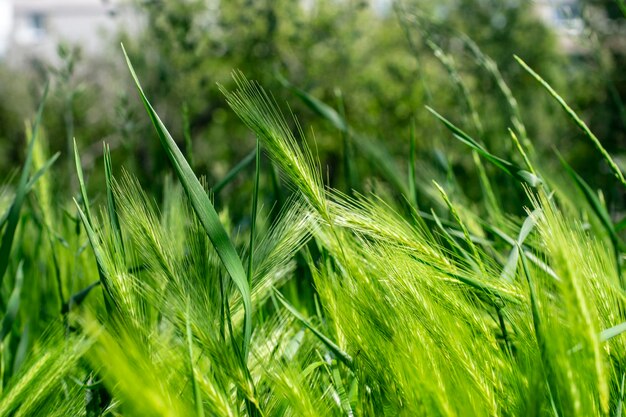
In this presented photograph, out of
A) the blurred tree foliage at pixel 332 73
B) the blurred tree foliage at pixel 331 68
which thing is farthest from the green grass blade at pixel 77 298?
the blurred tree foliage at pixel 331 68

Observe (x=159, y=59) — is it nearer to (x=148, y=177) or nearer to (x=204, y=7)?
(x=148, y=177)

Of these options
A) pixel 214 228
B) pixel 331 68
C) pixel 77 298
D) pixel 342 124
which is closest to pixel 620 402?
pixel 214 228

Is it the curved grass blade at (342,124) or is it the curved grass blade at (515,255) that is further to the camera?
the curved grass blade at (342,124)

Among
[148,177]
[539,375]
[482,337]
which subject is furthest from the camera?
[148,177]

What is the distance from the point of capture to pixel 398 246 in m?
0.69

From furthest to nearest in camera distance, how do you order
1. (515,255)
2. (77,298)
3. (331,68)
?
1. (331,68)
2. (77,298)
3. (515,255)

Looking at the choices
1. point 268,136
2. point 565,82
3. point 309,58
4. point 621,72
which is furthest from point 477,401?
point 565,82

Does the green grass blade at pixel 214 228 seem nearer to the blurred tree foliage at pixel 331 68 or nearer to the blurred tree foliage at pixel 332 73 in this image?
the blurred tree foliage at pixel 332 73

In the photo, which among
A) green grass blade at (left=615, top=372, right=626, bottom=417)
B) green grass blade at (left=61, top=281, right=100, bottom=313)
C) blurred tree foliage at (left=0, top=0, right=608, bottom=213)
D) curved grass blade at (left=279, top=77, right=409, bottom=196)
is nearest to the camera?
green grass blade at (left=615, top=372, right=626, bottom=417)

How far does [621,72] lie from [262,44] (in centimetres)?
568

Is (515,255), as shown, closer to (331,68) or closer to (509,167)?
(509,167)

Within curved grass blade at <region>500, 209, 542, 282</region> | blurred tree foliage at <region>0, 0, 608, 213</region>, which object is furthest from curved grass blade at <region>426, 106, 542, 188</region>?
blurred tree foliage at <region>0, 0, 608, 213</region>

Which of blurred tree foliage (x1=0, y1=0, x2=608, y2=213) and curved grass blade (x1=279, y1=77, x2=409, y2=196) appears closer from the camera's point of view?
curved grass blade (x1=279, y1=77, x2=409, y2=196)

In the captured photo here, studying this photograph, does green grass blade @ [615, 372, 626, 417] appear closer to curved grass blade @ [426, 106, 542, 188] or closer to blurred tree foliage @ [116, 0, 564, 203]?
curved grass blade @ [426, 106, 542, 188]
